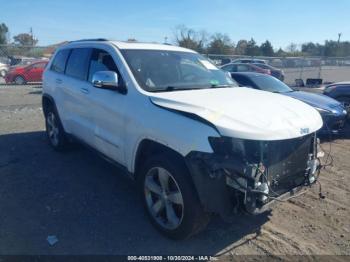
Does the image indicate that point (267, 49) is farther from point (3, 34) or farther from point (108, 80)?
point (108, 80)

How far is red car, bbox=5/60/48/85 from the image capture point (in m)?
21.6

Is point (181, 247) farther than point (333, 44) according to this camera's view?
No

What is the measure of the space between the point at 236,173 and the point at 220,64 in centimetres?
2594

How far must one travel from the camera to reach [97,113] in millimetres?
4477

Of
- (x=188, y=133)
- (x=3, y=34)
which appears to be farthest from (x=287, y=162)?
(x=3, y=34)

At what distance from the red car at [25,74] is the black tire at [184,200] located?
20.3m

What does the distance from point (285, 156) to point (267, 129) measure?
0.47m

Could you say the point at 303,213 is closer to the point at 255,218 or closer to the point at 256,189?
the point at 255,218

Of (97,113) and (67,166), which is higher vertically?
(97,113)

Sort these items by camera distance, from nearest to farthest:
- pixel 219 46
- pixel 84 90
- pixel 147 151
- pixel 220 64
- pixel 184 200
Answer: pixel 184 200 → pixel 147 151 → pixel 84 90 → pixel 220 64 → pixel 219 46

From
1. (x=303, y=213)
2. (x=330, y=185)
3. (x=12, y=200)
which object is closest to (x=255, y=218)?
(x=303, y=213)

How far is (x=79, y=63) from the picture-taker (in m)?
5.31

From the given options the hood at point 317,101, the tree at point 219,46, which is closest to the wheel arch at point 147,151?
the hood at point 317,101

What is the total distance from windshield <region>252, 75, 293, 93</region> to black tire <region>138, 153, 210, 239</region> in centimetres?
545
